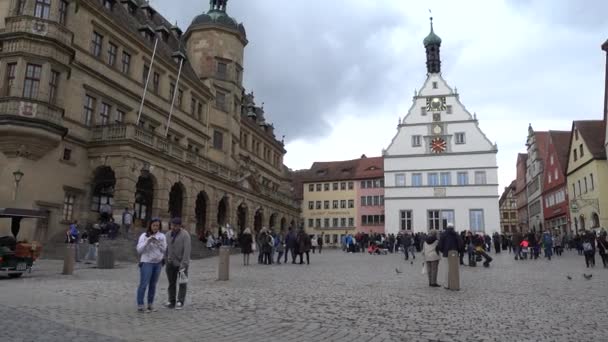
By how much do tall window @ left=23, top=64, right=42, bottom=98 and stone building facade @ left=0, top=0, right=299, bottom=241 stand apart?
0.05 meters

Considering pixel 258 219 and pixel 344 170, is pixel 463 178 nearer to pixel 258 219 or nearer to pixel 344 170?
pixel 258 219

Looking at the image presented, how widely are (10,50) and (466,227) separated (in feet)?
149

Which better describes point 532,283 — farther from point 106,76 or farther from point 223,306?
point 106,76

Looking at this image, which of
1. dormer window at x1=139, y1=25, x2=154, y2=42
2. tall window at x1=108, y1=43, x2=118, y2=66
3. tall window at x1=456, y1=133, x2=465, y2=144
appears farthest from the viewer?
tall window at x1=456, y1=133, x2=465, y2=144

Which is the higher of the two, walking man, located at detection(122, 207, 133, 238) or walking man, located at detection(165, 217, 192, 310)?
walking man, located at detection(122, 207, 133, 238)

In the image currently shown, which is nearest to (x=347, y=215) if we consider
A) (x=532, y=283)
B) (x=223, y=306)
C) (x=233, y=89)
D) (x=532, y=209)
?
(x=532, y=209)

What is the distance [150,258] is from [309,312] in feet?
10.2

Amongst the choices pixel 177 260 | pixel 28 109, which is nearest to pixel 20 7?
pixel 28 109

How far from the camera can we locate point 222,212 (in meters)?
42.6

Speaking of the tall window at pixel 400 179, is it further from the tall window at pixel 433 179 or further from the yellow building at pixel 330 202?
the yellow building at pixel 330 202

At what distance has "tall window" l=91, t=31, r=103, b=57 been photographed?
30.2 metres

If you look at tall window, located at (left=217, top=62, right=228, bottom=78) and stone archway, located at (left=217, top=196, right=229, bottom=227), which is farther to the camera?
tall window, located at (left=217, top=62, right=228, bottom=78)

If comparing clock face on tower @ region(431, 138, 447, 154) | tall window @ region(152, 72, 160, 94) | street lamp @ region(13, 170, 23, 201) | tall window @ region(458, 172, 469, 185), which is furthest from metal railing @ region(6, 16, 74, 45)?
tall window @ region(458, 172, 469, 185)

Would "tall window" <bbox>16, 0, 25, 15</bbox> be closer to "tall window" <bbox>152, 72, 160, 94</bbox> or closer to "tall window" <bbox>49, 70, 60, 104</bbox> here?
"tall window" <bbox>49, 70, 60, 104</bbox>
